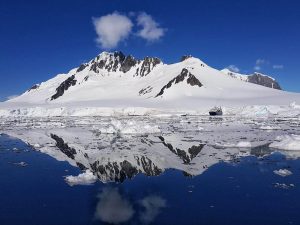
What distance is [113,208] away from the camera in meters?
8.30

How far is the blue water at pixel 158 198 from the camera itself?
25.2ft

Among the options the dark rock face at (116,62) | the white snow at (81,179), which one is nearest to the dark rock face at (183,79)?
the dark rock face at (116,62)

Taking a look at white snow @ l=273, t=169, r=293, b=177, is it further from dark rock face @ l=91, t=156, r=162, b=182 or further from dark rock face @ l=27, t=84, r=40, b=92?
dark rock face @ l=27, t=84, r=40, b=92

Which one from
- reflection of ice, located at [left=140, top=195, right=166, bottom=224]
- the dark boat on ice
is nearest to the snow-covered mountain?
the dark boat on ice

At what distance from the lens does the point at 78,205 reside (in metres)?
8.55

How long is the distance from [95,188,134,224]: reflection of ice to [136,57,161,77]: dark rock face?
133713mm

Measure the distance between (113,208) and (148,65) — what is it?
452 ft

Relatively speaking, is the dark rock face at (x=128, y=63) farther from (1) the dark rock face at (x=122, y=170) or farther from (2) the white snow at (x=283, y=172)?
(2) the white snow at (x=283, y=172)

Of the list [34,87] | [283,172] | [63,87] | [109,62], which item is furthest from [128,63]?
[283,172]

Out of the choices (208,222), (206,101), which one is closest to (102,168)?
(208,222)

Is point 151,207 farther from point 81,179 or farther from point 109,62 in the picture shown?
point 109,62

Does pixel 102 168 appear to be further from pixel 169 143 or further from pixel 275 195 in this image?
pixel 169 143

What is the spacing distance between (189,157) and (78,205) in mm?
7086

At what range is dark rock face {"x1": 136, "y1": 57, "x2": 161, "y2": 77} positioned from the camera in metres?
143
